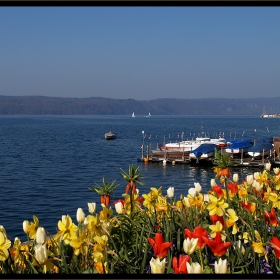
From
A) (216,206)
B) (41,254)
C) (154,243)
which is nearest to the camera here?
(41,254)

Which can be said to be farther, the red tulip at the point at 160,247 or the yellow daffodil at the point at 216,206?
the yellow daffodil at the point at 216,206

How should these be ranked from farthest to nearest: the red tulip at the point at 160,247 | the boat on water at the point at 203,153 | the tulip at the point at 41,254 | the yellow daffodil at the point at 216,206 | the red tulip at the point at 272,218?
the boat on water at the point at 203,153
the red tulip at the point at 272,218
the yellow daffodil at the point at 216,206
the red tulip at the point at 160,247
the tulip at the point at 41,254

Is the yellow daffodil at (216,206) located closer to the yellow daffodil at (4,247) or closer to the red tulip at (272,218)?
the red tulip at (272,218)

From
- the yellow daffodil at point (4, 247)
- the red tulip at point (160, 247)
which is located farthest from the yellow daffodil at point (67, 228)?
the red tulip at point (160, 247)

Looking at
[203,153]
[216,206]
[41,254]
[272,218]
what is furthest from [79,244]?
[203,153]

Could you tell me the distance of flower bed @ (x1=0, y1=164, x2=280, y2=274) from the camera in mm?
3781

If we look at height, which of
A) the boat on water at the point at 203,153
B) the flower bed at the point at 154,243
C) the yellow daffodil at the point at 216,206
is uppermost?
the yellow daffodil at the point at 216,206

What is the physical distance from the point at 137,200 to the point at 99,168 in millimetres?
40158

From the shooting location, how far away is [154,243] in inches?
152

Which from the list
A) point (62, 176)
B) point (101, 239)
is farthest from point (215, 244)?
point (62, 176)

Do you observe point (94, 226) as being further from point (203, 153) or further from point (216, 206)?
point (203, 153)

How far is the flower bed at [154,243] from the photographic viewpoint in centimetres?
378

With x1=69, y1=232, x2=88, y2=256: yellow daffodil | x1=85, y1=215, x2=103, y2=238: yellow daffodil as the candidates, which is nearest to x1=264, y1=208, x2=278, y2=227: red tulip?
x1=85, y1=215, x2=103, y2=238: yellow daffodil

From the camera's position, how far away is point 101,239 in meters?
4.10
